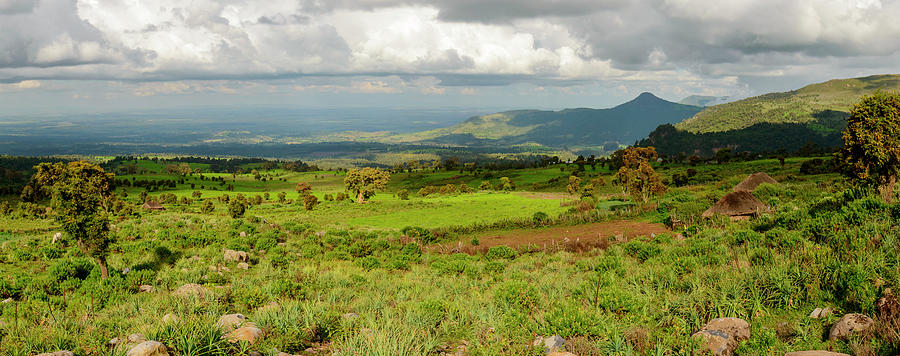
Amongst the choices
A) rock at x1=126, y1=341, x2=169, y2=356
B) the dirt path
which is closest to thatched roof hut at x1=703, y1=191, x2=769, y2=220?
the dirt path

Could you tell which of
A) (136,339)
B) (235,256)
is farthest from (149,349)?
(235,256)

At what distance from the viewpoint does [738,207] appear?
3394cm

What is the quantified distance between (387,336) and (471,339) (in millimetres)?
1716

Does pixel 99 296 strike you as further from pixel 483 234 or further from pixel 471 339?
pixel 483 234

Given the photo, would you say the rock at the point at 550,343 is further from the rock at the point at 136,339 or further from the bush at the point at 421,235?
the bush at the point at 421,235

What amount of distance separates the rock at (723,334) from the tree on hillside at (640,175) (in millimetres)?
42996

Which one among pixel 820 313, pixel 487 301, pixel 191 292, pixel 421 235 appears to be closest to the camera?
pixel 820 313

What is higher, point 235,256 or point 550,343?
point 550,343

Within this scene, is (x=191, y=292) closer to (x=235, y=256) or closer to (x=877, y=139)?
(x=235, y=256)

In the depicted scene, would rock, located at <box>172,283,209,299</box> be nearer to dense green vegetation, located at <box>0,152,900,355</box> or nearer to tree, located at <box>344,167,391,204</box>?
dense green vegetation, located at <box>0,152,900,355</box>

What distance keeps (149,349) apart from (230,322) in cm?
194

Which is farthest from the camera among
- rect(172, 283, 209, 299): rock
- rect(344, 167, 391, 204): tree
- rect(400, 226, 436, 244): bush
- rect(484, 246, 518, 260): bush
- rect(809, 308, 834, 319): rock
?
rect(344, 167, 391, 204): tree

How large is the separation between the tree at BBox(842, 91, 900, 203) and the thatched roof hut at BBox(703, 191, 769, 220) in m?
7.90

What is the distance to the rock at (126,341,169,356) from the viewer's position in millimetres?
5828
